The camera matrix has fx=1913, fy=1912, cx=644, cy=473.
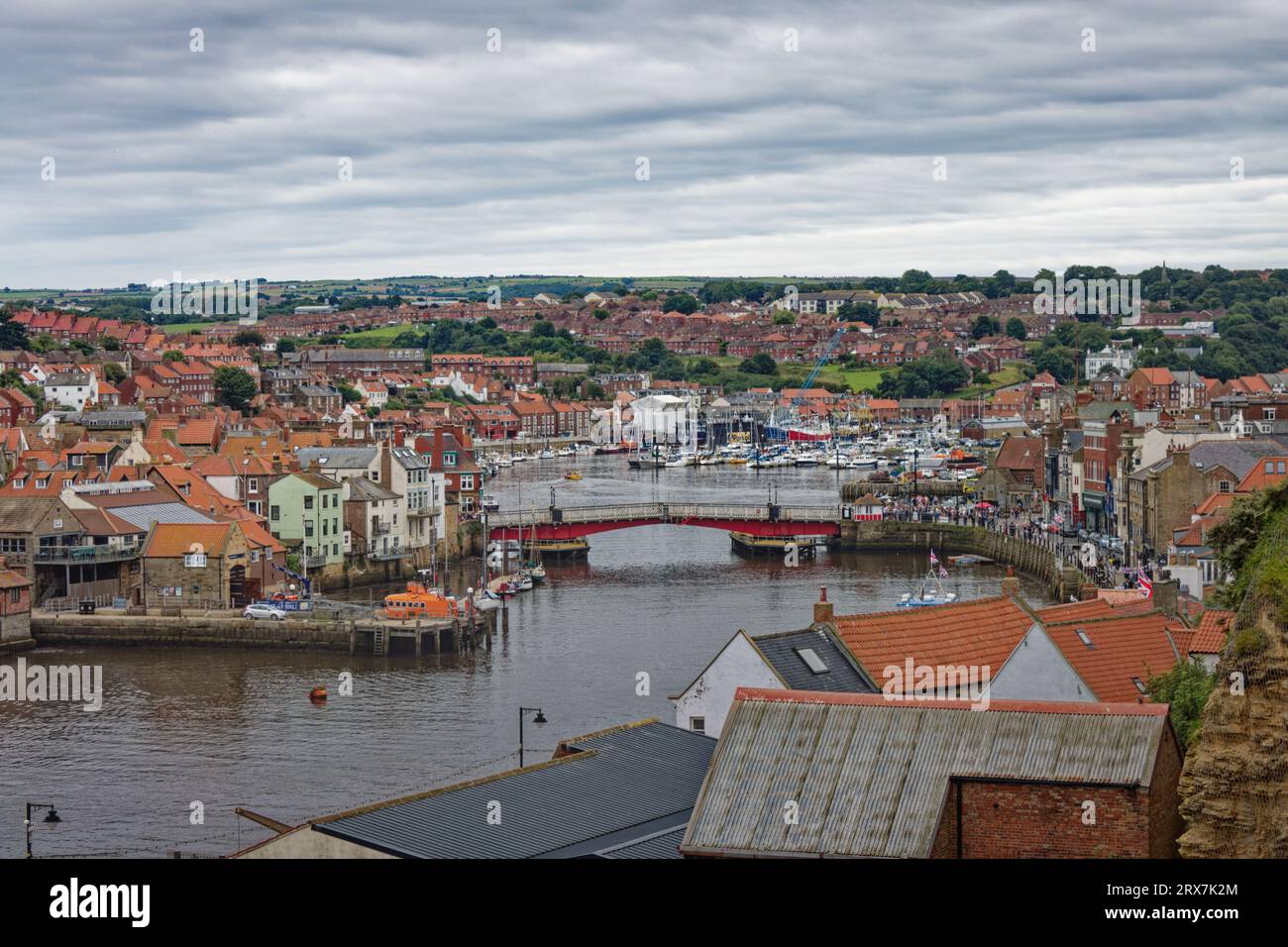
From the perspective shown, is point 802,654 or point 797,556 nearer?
point 802,654

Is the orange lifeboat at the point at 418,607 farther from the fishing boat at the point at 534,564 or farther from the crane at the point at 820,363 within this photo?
the crane at the point at 820,363

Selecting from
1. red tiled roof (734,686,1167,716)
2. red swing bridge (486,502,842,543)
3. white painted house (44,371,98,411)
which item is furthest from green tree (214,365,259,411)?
red tiled roof (734,686,1167,716)

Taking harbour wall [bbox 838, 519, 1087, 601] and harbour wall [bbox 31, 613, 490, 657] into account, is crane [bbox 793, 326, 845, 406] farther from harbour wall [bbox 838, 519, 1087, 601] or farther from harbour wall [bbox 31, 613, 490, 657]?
harbour wall [bbox 31, 613, 490, 657]

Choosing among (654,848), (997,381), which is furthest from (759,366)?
(654,848)
